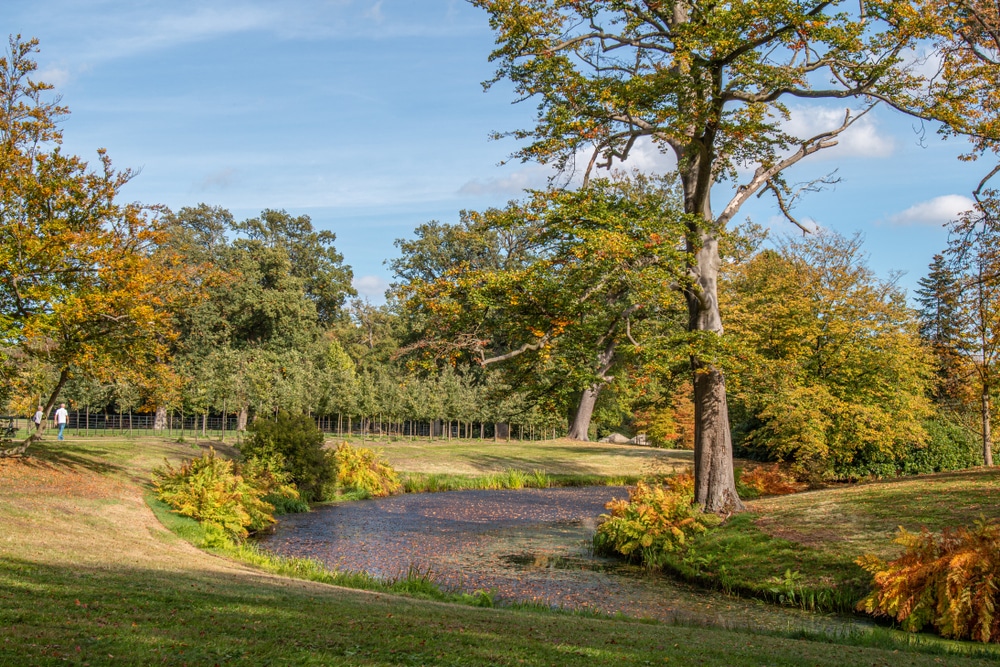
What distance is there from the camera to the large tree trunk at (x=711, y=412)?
1577 centimetres

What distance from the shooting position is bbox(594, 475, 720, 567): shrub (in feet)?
50.0

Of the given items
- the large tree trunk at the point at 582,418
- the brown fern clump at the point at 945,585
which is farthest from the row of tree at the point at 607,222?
the large tree trunk at the point at 582,418

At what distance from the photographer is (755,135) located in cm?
1463

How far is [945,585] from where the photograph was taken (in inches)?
378

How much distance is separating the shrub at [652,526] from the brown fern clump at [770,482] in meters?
9.84

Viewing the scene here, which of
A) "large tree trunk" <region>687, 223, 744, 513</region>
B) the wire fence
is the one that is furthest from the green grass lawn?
the wire fence

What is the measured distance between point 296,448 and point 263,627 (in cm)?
1691

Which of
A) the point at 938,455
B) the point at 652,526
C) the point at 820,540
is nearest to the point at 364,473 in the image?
the point at 652,526

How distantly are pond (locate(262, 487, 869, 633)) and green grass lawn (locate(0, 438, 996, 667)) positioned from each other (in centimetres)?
186

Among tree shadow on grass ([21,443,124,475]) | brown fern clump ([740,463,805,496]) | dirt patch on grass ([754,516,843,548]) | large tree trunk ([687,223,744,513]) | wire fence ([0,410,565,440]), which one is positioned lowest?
wire fence ([0,410,565,440])

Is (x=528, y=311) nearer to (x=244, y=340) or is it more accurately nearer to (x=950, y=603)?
(x=950, y=603)

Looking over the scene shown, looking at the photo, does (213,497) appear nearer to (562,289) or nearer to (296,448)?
(296,448)

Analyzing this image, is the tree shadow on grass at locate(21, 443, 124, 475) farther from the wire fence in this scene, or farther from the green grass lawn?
the wire fence

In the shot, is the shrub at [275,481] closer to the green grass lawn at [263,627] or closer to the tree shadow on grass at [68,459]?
Result: the tree shadow on grass at [68,459]
